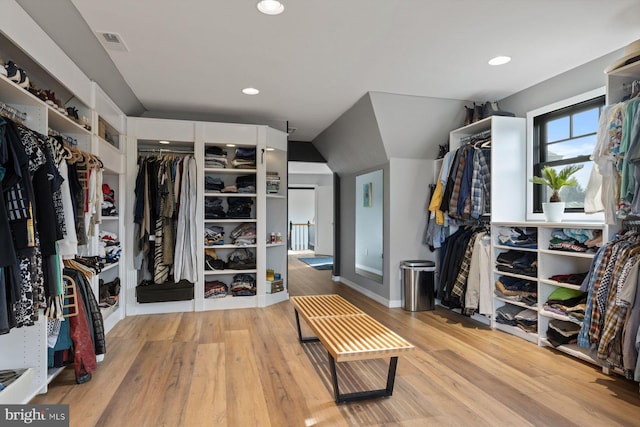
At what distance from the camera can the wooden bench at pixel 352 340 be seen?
6.70 feet

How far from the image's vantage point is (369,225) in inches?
203

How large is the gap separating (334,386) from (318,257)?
24.7 ft

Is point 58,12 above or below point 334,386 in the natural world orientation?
above

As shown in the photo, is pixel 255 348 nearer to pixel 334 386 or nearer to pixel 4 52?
pixel 334 386

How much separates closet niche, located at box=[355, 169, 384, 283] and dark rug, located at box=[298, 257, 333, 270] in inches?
93.4

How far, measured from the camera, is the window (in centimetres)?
327

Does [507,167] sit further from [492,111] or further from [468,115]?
[468,115]

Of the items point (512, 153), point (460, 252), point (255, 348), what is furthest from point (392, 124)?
point (255, 348)

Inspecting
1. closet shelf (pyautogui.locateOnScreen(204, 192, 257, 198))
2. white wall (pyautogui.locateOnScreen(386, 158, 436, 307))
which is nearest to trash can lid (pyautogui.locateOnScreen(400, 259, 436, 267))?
white wall (pyautogui.locateOnScreen(386, 158, 436, 307))

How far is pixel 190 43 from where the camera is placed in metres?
2.76

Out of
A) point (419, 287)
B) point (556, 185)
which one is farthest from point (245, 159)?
point (556, 185)

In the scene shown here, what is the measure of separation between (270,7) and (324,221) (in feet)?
26.5

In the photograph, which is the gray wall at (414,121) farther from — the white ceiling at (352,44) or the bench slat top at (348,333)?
the bench slat top at (348,333)

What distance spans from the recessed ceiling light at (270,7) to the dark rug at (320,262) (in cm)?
590
